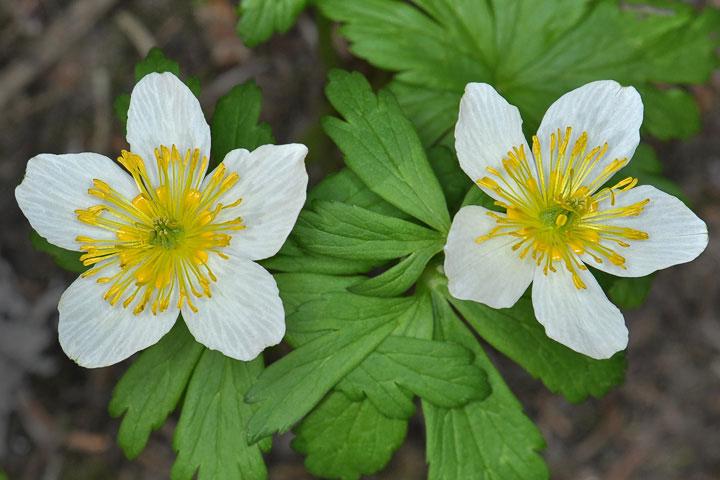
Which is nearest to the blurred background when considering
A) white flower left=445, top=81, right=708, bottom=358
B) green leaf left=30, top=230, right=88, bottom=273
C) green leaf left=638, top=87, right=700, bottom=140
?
green leaf left=638, top=87, right=700, bottom=140

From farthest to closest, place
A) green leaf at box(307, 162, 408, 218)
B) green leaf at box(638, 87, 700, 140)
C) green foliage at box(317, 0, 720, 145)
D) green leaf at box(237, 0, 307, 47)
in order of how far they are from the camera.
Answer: green leaf at box(638, 87, 700, 140)
green foliage at box(317, 0, 720, 145)
green leaf at box(237, 0, 307, 47)
green leaf at box(307, 162, 408, 218)

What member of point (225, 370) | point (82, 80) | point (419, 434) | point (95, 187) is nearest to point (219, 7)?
point (82, 80)

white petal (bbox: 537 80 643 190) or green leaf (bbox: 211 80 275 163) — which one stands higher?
green leaf (bbox: 211 80 275 163)

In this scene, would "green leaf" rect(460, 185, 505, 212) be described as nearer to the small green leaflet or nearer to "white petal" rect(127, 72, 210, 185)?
"white petal" rect(127, 72, 210, 185)

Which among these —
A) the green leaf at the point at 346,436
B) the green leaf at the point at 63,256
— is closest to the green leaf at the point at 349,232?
the green leaf at the point at 346,436

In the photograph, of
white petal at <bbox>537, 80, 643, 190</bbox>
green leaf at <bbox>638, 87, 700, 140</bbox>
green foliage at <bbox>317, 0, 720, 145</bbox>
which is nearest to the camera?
white petal at <bbox>537, 80, 643, 190</bbox>

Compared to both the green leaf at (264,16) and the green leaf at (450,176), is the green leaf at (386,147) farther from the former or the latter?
the green leaf at (264,16)

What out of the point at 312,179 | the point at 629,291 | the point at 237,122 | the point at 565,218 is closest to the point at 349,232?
the point at 237,122

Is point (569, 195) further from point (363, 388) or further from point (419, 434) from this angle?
point (419, 434)
